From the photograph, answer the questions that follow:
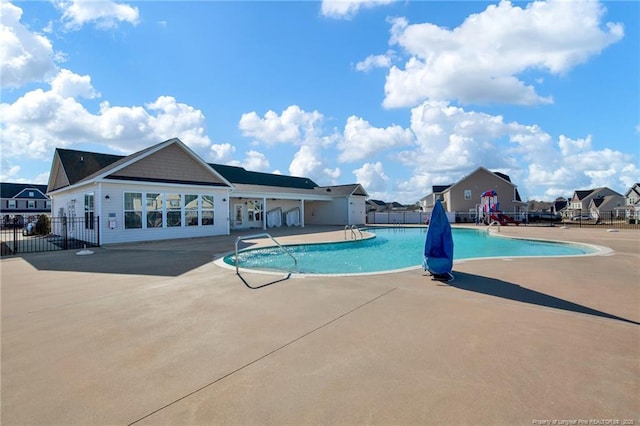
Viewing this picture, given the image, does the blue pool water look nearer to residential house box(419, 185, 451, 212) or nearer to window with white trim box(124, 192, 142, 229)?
window with white trim box(124, 192, 142, 229)

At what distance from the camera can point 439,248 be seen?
283 inches

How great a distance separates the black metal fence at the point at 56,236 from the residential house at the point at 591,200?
2666 inches

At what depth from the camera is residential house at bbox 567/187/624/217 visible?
56562 mm

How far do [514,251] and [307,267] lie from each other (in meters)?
9.95

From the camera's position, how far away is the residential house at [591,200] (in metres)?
56.6

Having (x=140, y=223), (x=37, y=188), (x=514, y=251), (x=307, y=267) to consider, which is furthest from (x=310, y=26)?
A: (x=37, y=188)

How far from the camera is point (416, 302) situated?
529 centimetres

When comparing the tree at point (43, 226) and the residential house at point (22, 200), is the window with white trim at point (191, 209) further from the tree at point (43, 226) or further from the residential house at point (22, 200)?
the residential house at point (22, 200)

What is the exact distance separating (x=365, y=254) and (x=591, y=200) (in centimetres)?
7080

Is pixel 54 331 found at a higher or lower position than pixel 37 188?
lower

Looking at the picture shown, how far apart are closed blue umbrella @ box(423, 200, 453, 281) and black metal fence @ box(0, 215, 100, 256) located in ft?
46.9

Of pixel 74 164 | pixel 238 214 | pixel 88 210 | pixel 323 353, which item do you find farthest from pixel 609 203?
pixel 74 164

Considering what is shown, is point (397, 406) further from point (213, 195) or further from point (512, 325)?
point (213, 195)

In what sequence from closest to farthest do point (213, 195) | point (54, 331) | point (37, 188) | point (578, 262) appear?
point (54, 331) < point (578, 262) < point (213, 195) < point (37, 188)
